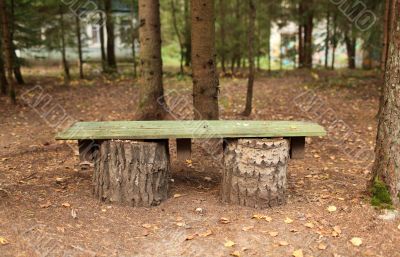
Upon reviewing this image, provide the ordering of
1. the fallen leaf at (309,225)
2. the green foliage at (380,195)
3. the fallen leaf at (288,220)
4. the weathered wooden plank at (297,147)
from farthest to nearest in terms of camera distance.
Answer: the weathered wooden plank at (297,147) → the green foliage at (380,195) → the fallen leaf at (288,220) → the fallen leaf at (309,225)

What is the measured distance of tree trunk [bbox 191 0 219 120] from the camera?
6.46m

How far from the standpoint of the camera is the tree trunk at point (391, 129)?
13.9 feet

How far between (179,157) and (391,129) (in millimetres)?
2245

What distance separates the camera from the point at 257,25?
68.5ft

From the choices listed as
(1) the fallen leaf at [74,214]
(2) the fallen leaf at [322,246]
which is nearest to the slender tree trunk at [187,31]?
(1) the fallen leaf at [74,214]

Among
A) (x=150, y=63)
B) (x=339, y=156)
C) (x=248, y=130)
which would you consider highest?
(x=150, y=63)

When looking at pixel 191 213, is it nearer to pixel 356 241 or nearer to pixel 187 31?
pixel 356 241

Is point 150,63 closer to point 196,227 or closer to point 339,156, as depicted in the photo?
point 339,156

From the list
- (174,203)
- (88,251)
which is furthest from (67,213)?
(174,203)

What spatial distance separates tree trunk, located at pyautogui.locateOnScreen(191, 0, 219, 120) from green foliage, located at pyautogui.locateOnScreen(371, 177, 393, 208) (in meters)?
2.78

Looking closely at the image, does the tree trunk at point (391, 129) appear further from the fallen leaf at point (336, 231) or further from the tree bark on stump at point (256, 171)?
the tree bark on stump at point (256, 171)

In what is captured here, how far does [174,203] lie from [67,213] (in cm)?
117

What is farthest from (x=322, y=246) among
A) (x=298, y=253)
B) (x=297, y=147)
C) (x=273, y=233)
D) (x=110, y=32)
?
(x=110, y=32)

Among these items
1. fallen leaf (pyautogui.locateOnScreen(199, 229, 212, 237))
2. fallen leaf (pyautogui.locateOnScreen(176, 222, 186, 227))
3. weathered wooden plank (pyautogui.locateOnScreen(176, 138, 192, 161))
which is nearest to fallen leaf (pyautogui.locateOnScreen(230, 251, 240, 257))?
fallen leaf (pyautogui.locateOnScreen(199, 229, 212, 237))
